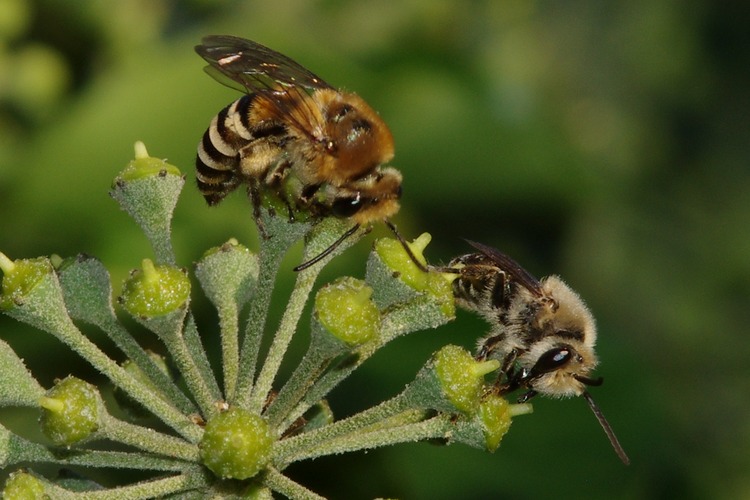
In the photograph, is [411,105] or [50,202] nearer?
[50,202]

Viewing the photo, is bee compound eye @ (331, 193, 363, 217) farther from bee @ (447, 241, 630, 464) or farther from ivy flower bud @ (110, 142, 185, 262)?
ivy flower bud @ (110, 142, 185, 262)

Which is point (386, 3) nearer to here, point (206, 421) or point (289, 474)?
point (289, 474)

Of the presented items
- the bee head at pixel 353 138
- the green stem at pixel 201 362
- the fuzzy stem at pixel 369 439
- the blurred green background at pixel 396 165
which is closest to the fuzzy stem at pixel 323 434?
the fuzzy stem at pixel 369 439

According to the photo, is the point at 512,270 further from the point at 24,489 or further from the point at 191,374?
the point at 24,489

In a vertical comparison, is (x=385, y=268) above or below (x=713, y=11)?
above

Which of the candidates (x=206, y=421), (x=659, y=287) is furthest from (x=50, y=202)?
(x=659, y=287)

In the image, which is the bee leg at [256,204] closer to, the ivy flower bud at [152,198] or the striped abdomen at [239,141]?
the striped abdomen at [239,141]

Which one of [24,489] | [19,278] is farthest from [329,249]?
[24,489]
